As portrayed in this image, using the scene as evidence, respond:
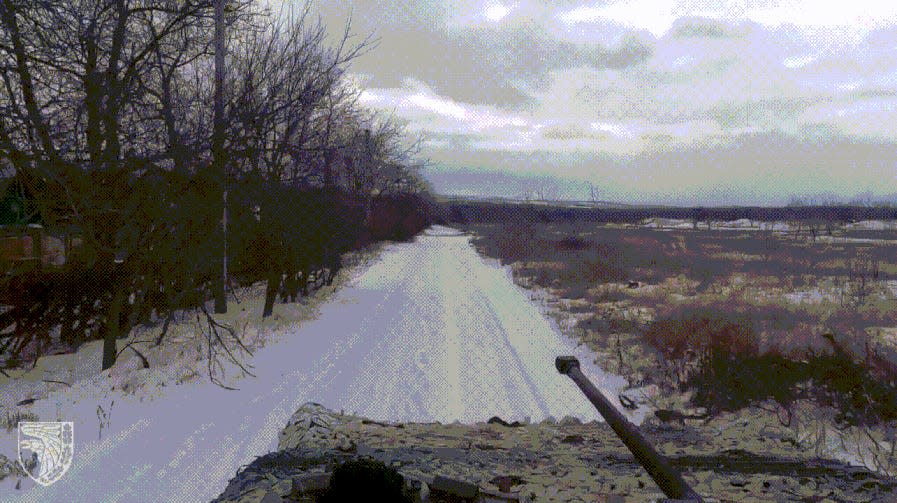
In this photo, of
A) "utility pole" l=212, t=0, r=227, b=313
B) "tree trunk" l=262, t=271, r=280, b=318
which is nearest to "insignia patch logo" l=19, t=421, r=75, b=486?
"utility pole" l=212, t=0, r=227, b=313

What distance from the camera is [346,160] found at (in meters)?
29.3

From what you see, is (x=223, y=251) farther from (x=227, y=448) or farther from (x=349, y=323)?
(x=227, y=448)

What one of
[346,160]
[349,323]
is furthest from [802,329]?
[346,160]

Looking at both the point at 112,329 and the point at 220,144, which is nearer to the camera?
the point at 220,144

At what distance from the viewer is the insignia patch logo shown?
5352mm

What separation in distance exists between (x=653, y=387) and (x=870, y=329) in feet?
23.1

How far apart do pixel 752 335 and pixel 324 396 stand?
6.39m

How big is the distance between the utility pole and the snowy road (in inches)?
76.2

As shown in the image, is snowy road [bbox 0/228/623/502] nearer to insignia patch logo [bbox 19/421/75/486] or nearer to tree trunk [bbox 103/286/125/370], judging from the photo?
insignia patch logo [bbox 19/421/75/486]

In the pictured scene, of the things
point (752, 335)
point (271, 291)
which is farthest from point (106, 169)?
point (752, 335)

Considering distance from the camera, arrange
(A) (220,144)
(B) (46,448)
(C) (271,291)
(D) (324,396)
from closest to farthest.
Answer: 1. (B) (46,448)
2. (D) (324,396)
3. (A) (220,144)
4. (C) (271,291)

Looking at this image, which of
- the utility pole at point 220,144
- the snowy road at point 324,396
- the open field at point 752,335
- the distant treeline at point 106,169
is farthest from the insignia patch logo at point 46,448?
the open field at point 752,335

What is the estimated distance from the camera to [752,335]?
35.1ft

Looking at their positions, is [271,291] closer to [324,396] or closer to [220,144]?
[220,144]
